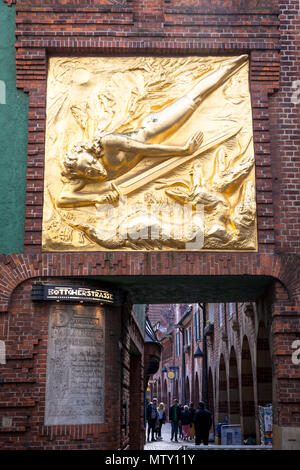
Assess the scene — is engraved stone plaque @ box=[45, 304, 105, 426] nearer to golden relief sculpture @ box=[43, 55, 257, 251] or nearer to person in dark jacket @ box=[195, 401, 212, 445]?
golden relief sculpture @ box=[43, 55, 257, 251]

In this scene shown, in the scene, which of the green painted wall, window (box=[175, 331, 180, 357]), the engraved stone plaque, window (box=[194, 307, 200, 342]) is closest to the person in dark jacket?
the engraved stone plaque

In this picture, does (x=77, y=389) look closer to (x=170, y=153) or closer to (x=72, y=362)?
(x=72, y=362)

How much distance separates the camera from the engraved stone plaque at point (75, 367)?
1062 cm

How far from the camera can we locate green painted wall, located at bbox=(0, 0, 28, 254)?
11234 mm

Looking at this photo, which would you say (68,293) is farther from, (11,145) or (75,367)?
(11,145)

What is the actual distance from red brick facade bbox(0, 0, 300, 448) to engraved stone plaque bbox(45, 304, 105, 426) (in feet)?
1.52

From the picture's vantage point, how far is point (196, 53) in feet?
40.2

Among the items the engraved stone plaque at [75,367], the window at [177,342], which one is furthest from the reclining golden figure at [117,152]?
the window at [177,342]

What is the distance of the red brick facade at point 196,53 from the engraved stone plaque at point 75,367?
462 millimetres

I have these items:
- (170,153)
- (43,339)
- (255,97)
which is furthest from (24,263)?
(255,97)

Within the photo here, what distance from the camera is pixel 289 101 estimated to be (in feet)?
39.5

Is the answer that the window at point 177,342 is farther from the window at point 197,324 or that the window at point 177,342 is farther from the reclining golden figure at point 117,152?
the reclining golden figure at point 117,152

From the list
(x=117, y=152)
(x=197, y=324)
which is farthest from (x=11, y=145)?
(x=197, y=324)

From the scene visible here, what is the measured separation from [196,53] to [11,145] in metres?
4.14
